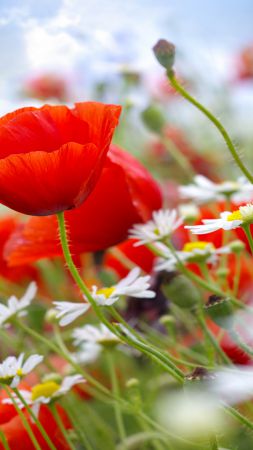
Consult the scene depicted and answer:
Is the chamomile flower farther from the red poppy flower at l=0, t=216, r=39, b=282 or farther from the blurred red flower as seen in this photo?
the blurred red flower

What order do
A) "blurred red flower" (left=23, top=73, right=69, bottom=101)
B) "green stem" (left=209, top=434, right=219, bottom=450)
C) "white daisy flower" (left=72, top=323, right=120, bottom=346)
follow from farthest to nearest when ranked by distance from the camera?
"blurred red flower" (left=23, top=73, right=69, bottom=101) → "white daisy flower" (left=72, top=323, right=120, bottom=346) → "green stem" (left=209, top=434, right=219, bottom=450)

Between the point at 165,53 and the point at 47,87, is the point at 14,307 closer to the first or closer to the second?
the point at 165,53

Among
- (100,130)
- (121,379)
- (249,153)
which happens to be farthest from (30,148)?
(249,153)

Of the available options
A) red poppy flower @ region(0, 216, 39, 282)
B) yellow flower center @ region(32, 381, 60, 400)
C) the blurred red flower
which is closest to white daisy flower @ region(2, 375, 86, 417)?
yellow flower center @ region(32, 381, 60, 400)

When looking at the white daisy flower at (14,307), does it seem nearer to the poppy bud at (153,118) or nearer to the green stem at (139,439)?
the green stem at (139,439)

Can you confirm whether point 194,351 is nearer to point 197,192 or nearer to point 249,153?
point 197,192
